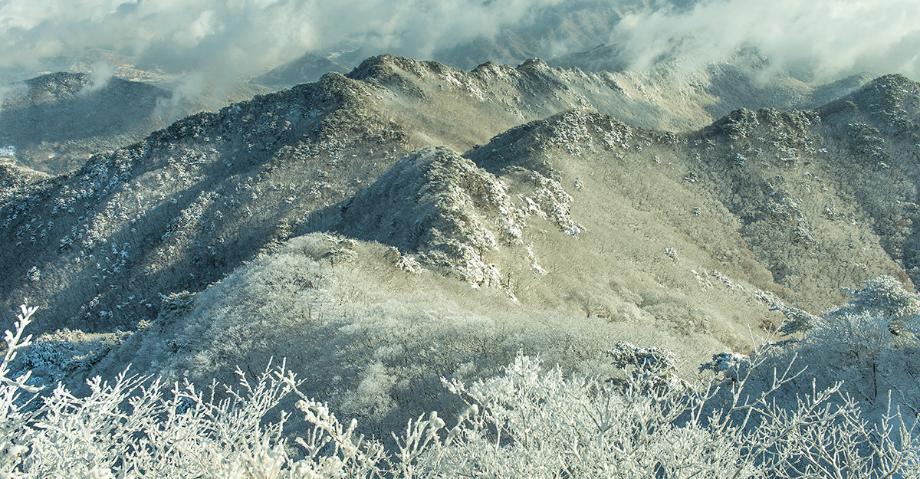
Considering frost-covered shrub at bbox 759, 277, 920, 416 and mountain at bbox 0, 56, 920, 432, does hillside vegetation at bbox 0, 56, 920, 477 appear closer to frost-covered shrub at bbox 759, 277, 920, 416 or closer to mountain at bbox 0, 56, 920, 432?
frost-covered shrub at bbox 759, 277, 920, 416

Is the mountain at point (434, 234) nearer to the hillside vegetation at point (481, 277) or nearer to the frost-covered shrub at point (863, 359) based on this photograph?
the hillside vegetation at point (481, 277)

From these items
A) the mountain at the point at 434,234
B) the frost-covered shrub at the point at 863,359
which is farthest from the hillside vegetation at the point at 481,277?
the mountain at the point at 434,234

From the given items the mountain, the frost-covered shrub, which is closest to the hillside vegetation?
the frost-covered shrub

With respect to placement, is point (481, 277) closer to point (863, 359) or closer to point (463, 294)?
point (463, 294)

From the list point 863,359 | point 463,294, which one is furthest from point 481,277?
point 863,359

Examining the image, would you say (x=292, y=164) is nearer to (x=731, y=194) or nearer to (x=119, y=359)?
(x=119, y=359)

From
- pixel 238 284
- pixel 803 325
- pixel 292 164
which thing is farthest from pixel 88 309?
pixel 803 325

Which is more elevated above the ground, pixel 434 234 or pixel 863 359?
pixel 863 359
